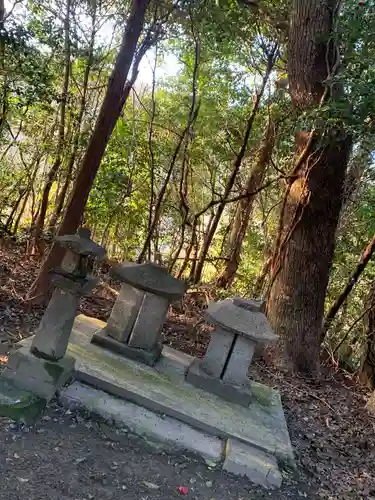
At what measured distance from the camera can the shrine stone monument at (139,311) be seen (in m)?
3.81

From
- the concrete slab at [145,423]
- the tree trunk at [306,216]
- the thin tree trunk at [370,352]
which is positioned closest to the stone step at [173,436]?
the concrete slab at [145,423]

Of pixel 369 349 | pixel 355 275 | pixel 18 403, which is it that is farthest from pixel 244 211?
pixel 18 403

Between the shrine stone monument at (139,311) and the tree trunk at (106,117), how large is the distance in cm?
103

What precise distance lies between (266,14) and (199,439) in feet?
17.1

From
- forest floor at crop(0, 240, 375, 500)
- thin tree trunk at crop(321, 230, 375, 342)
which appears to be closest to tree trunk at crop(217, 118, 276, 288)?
thin tree trunk at crop(321, 230, 375, 342)

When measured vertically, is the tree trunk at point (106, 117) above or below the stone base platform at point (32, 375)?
above

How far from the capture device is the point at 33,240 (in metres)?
6.89

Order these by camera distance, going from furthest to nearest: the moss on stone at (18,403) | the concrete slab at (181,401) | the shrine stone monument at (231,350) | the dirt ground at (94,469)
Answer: the shrine stone monument at (231,350), the concrete slab at (181,401), the moss on stone at (18,403), the dirt ground at (94,469)

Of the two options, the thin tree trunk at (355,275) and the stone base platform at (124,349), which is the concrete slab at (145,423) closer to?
the stone base platform at (124,349)

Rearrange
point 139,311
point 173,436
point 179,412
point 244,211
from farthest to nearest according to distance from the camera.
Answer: point 244,211, point 139,311, point 179,412, point 173,436

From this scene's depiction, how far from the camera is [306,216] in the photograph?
5.10m

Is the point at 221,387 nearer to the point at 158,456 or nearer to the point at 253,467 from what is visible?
the point at 253,467

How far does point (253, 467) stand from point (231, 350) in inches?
41.0

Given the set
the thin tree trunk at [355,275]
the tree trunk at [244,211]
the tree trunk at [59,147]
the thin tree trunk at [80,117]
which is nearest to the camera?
the tree trunk at [59,147]
